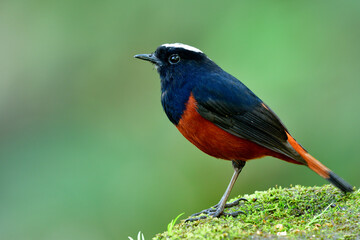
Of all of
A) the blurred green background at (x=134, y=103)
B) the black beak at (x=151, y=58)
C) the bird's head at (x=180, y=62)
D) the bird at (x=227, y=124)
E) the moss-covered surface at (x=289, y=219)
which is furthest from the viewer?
the blurred green background at (x=134, y=103)

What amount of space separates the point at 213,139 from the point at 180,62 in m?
1.00

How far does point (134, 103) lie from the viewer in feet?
29.1

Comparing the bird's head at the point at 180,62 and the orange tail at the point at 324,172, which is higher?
the bird's head at the point at 180,62

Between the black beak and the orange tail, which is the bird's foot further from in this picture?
the black beak

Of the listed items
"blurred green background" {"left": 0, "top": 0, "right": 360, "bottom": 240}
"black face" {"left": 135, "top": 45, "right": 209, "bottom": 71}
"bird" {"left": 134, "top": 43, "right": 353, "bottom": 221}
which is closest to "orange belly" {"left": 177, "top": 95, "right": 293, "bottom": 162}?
"bird" {"left": 134, "top": 43, "right": 353, "bottom": 221}

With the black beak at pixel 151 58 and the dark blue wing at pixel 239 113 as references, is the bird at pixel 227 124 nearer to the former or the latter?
the dark blue wing at pixel 239 113

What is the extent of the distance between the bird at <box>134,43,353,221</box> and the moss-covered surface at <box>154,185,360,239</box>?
0.17 metres

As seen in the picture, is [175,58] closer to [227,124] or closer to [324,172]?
[227,124]

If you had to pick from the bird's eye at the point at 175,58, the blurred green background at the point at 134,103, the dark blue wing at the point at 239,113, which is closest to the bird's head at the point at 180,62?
the bird's eye at the point at 175,58

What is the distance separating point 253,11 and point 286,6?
0.59 meters

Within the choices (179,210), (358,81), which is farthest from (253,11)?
(179,210)

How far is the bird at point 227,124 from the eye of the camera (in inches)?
189

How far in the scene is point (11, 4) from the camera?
9.71 meters

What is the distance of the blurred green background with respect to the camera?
756 cm
